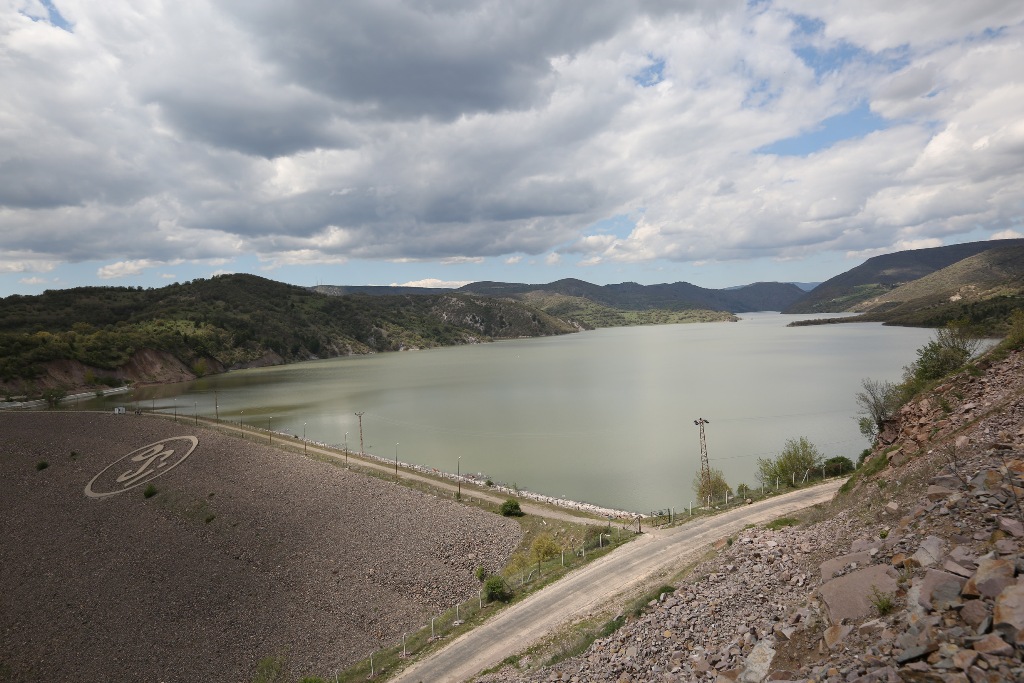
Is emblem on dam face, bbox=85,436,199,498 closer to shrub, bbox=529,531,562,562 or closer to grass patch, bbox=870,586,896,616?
shrub, bbox=529,531,562,562

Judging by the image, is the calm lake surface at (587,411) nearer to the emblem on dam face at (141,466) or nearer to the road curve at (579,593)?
the road curve at (579,593)

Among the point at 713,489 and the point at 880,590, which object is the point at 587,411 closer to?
the point at 713,489

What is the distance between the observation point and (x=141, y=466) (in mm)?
51406

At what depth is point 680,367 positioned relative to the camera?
132m

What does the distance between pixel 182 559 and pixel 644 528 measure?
30.1 meters

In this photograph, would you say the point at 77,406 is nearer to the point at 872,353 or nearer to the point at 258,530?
the point at 258,530

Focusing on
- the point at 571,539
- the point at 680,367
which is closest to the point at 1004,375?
the point at 571,539

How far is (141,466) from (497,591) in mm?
42938

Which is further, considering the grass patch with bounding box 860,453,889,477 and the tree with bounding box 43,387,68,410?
the tree with bounding box 43,387,68,410

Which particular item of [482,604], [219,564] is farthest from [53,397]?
[482,604]

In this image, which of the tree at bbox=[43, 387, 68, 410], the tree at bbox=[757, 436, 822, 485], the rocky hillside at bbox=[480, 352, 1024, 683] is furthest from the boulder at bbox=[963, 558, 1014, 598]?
the tree at bbox=[43, 387, 68, 410]

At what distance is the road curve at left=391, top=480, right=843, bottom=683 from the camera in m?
20.8

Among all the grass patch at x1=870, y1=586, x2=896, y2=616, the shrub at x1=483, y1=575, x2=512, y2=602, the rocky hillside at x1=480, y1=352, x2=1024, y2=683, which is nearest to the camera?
the rocky hillside at x1=480, y1=352, x2=1024, y2=683

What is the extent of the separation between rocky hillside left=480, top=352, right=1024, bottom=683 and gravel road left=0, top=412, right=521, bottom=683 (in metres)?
15.2
